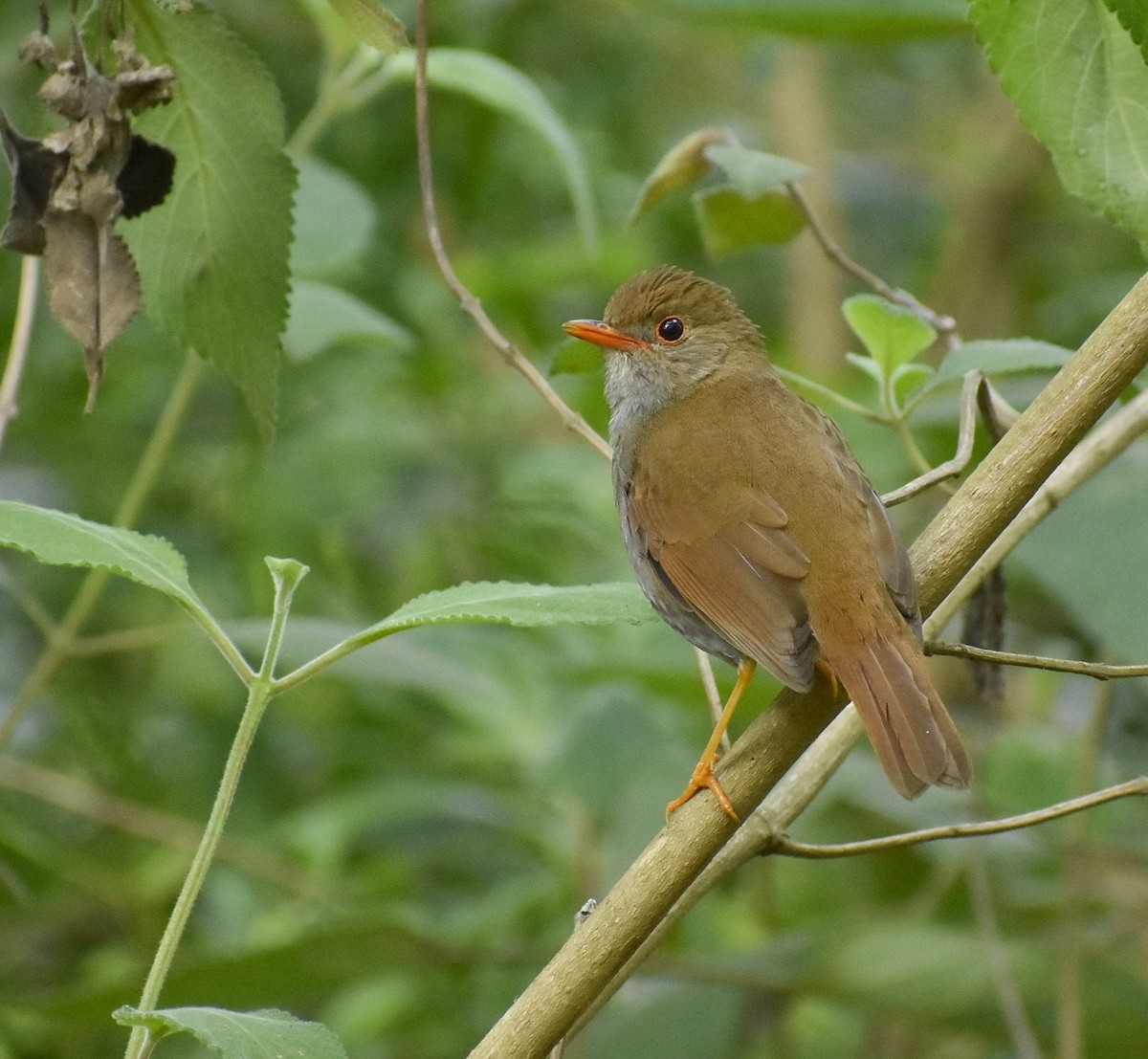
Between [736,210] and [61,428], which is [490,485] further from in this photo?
[736,210]

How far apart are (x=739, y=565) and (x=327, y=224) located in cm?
123

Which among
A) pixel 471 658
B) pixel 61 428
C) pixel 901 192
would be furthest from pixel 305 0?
Result: pixel 901 192

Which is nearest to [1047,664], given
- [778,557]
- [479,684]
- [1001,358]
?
[1001,358]

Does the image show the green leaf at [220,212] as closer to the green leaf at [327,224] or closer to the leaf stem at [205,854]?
the leaf stem at [205,854]

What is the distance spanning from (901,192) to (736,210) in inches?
200

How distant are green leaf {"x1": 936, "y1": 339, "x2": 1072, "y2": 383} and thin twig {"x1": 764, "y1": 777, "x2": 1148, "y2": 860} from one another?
24.3 inches

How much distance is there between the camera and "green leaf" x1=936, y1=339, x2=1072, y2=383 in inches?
86.4

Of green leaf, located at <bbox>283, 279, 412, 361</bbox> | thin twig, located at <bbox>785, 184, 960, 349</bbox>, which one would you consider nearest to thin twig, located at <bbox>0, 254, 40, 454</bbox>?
green leaf, located at <bbox>283, 279, 412, 361</bbox>

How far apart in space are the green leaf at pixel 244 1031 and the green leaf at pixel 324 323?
1.59 m

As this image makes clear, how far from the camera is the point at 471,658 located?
453cm

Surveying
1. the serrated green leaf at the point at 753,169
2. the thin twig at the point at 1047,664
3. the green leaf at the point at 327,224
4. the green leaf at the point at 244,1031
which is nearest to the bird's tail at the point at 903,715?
the thin twig at the point at 1047,664

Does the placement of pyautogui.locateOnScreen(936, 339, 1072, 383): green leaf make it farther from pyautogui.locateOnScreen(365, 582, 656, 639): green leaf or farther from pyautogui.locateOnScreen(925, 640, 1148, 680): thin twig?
pyautogui.locateOnScreen(365, 582, 656, 639): green leaf

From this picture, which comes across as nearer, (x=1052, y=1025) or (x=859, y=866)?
(x=1052, y=1025)

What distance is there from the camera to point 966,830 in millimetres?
1891
